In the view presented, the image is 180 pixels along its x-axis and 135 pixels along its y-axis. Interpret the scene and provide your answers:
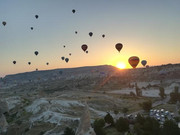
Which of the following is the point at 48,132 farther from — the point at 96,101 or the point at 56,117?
the point at 96,101

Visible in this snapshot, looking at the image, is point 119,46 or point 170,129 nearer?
point 170,129

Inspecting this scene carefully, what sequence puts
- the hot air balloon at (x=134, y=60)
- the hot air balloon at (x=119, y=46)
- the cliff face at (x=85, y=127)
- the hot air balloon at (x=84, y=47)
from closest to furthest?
the cliff face at (x=85, y=127) → the hot air balloon at (x=134, y=60) → the hot air balloon at (x=119, y=46) → the hot air balloon at (x=84, y=47)

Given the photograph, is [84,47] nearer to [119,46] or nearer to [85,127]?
[119,46]

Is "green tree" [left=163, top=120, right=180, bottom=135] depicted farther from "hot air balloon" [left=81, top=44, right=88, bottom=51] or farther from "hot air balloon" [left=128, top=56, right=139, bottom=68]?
"hot air balloon" [left=81, top=44, right=88, bottom=51]

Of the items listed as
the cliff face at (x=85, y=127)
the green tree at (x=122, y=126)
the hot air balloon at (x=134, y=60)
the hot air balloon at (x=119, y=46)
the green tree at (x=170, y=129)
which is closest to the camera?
the cliff face at (x=85, y=127)

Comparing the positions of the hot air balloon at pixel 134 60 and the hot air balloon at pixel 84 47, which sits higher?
the hot air balloon at pixel 84 47

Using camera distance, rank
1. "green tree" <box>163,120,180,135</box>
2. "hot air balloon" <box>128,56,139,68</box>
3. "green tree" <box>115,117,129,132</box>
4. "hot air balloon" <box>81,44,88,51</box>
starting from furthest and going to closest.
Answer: "hot air balloon" <box>81,44,88,51</box>, "hot air balloon" <box>128,56,139,68</box>, "green tree" <box>115,117,129,132</box>, "green tree" <box>163,120,180,135</box>

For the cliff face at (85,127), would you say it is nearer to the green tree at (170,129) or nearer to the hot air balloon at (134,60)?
the green tree at (170,129)

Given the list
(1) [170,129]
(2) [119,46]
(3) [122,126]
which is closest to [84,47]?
(2) [119,46]

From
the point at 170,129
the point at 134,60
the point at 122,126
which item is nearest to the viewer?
the point at 170,129

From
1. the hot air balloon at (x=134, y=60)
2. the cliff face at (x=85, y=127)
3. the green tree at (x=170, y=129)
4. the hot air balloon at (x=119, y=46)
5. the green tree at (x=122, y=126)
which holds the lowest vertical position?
the green tree at (x=122, y=126)

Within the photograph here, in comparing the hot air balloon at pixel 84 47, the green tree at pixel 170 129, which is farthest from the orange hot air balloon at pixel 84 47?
the green tree at pixel 170 129

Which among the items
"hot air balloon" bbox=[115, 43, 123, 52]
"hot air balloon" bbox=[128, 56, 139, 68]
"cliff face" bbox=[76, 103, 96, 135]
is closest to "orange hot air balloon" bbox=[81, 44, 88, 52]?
"hot air balloon" bbox=[115, 43, 123, 52]

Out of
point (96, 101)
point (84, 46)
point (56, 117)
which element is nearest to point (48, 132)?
point (56, 117)
